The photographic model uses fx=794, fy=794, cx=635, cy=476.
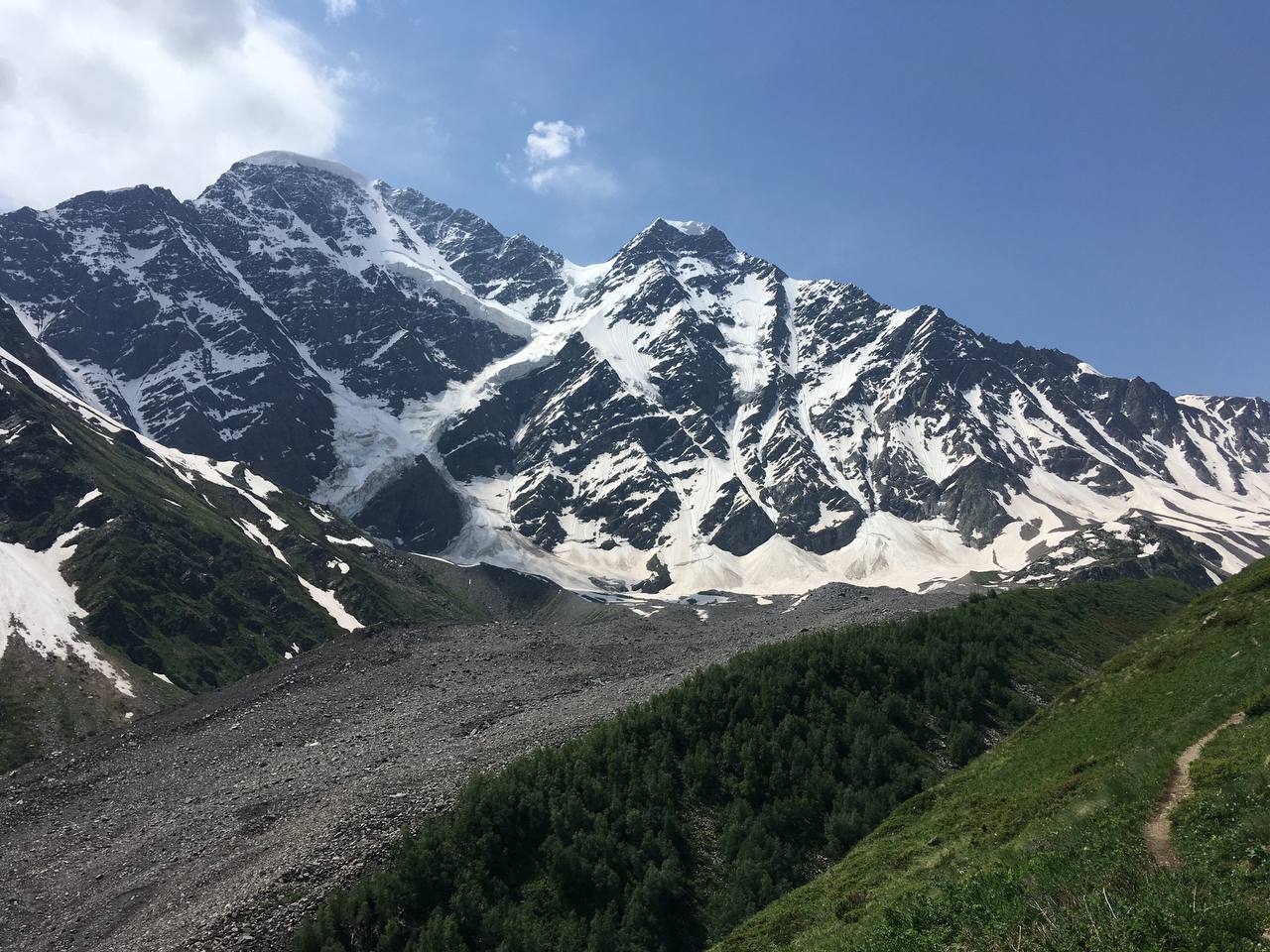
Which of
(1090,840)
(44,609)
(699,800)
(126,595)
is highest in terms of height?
(126,595)

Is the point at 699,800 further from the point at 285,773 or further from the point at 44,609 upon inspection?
the point at 44,609

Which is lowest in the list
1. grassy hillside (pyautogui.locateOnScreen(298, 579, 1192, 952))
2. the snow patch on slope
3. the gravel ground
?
grassy hillside (pyautogui.locateOnScreen(298, 579, 1192, 952))

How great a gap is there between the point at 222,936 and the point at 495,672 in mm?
42879

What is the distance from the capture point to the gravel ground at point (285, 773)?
129ft

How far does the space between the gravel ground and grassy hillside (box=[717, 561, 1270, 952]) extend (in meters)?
24.3

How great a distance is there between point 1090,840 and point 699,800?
96.9ft

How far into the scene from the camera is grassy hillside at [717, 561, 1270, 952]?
14.7m

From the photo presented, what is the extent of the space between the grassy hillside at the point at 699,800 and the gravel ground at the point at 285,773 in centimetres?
430

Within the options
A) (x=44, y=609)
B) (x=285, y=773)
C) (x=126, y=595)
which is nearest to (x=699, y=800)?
(x=285, y=773)

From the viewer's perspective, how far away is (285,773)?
5647 centimetres

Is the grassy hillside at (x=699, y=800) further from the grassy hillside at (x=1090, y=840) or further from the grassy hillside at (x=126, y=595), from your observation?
the grassy hillside at (x=126, y=595)

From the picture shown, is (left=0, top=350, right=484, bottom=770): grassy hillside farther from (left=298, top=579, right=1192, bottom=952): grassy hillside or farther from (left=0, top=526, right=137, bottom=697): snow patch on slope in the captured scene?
(left=298, top=579, right=1192, bottom=952): grassy hillside

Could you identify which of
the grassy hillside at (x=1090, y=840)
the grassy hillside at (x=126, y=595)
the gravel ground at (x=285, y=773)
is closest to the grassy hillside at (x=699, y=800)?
the gravel ground at (x=285, y=773)

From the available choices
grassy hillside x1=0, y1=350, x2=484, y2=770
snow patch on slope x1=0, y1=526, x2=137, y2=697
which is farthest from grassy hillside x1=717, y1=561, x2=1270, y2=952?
snow patch on slope x1=0, y1=526, x2=137, y2=697
